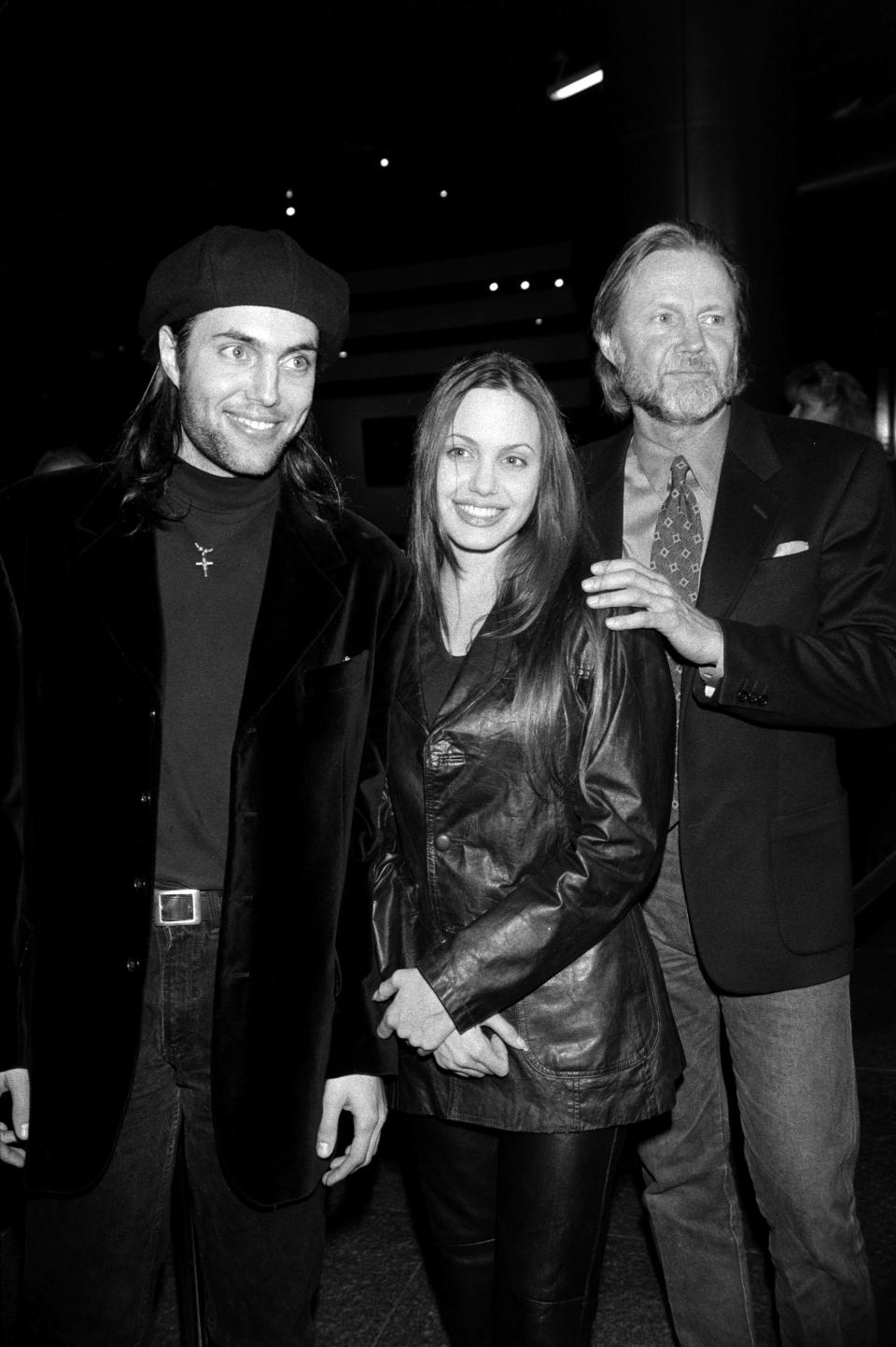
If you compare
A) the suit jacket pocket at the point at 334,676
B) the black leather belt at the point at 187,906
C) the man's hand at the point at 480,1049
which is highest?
the suit jacket pocket at the point at 334,676

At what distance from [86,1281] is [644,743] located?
1.13 meters

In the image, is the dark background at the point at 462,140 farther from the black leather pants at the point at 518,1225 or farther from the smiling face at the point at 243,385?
the black leather pants at the point at 518,1225

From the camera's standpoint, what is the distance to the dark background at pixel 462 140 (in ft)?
14.3

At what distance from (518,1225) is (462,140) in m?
9.24

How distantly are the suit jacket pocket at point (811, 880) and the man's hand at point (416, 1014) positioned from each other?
2.14 feet

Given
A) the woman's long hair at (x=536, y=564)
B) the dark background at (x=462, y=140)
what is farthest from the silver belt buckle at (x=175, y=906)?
the dark background at (x=462, y=140)

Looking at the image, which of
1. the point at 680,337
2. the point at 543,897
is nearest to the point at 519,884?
the point at 543,897

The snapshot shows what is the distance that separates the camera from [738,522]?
2107 mm

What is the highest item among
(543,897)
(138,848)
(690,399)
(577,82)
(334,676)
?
(577,82)

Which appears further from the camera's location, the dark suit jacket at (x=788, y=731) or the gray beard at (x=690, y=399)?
the gray beard at (x=690, y=399)

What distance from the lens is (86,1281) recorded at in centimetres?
172

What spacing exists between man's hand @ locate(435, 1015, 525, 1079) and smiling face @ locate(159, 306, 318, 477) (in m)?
0.91

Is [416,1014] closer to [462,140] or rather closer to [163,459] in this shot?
[163,459]

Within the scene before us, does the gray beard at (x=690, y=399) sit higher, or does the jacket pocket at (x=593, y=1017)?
the gray beard at (x=690, y=399)
